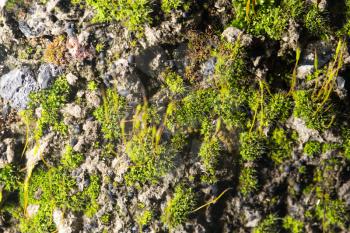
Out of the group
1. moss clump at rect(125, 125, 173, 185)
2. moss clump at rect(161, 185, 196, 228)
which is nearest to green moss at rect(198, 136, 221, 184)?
moss clump at rect(161, 185, 196, 228)

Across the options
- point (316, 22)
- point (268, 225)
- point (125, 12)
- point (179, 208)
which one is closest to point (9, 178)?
point (179, 208)

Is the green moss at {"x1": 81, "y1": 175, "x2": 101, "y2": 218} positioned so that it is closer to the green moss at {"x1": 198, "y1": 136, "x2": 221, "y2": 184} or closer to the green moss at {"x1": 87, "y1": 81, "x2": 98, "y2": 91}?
the green moss at {"x1": 87, "y1": 81, "x2": 98, "y2": 91}

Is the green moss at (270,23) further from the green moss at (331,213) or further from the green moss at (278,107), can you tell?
the green moss at (331,213)

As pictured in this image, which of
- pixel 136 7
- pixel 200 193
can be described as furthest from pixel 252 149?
pixel 136 7

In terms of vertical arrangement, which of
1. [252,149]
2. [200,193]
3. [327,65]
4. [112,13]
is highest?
[112,13]

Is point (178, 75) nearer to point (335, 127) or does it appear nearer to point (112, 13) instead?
point (112, 13)

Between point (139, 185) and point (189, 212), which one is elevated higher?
point (139, 185)

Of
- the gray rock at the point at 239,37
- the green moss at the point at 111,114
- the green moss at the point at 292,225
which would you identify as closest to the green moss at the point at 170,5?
the gray rock at the point at 239,37
